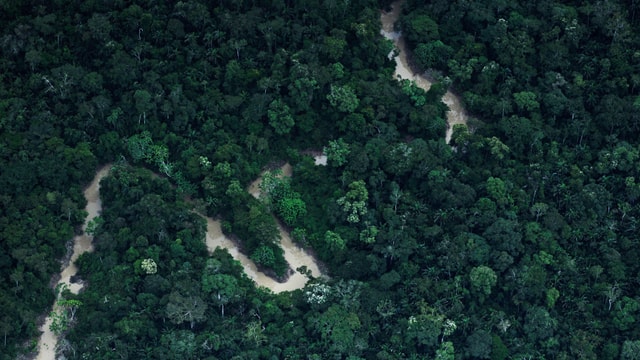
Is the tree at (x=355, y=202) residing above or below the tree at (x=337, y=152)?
below

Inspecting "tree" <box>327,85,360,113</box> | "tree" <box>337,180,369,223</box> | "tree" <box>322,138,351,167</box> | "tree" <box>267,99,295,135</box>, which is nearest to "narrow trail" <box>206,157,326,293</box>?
"tree" <box>337,180,369,223</box>

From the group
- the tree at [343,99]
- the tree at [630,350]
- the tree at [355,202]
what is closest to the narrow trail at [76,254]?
the tree at [343,99]

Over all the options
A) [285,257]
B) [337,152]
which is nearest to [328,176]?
[337,152]

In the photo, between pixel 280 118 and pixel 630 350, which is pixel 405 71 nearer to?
pixel 280 118

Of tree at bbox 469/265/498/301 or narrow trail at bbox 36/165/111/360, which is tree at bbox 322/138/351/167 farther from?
narrow trail at bbox 36/165/111/360

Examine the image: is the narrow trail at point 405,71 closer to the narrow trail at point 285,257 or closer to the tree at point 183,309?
the narrow trail at point 285,257

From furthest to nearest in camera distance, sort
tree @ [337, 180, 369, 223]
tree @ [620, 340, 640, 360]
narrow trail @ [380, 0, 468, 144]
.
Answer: narrow trail @ [380, 0, 468, 144], tree @ [337, 180, 369, 223], tree @ [620, 340, 640, 360]
